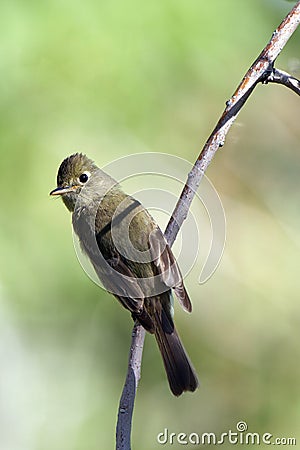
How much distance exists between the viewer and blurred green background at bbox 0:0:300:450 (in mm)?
2814

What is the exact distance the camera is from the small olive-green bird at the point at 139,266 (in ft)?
6.94

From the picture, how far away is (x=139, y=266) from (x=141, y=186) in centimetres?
73

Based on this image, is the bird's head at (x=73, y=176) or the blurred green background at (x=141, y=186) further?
the blurred green background at (x=141, y=186)

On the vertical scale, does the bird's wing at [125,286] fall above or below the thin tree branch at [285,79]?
below

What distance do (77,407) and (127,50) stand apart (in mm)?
1128

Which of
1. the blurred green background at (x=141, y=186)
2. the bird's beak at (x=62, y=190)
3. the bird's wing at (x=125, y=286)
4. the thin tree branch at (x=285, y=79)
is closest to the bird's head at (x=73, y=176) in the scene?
the bird's beak at (x=62, y=190)

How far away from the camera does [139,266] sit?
218 cm

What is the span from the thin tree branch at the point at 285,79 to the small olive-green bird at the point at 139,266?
461 millimetres

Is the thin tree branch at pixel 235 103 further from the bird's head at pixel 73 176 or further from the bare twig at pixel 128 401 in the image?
the bird's head at pixel 73 176

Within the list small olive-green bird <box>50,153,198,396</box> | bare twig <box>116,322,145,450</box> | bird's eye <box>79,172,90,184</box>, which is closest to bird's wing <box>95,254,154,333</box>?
small olive-green bird <box>50,153,198,396</box>

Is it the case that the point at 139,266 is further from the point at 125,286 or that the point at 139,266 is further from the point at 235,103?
the point at 235,103

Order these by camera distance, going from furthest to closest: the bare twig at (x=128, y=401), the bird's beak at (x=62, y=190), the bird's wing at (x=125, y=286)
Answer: the bird's beak at (x=62, y=190)
the bird's wing at (x=125, y=286)
the bare twig at (x=128, y=401)

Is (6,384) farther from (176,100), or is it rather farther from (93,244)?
(176,100)

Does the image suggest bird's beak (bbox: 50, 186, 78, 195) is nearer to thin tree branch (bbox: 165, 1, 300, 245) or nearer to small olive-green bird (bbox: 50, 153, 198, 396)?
small olive-green bird (bbox: 50, 153, 198, 396)
